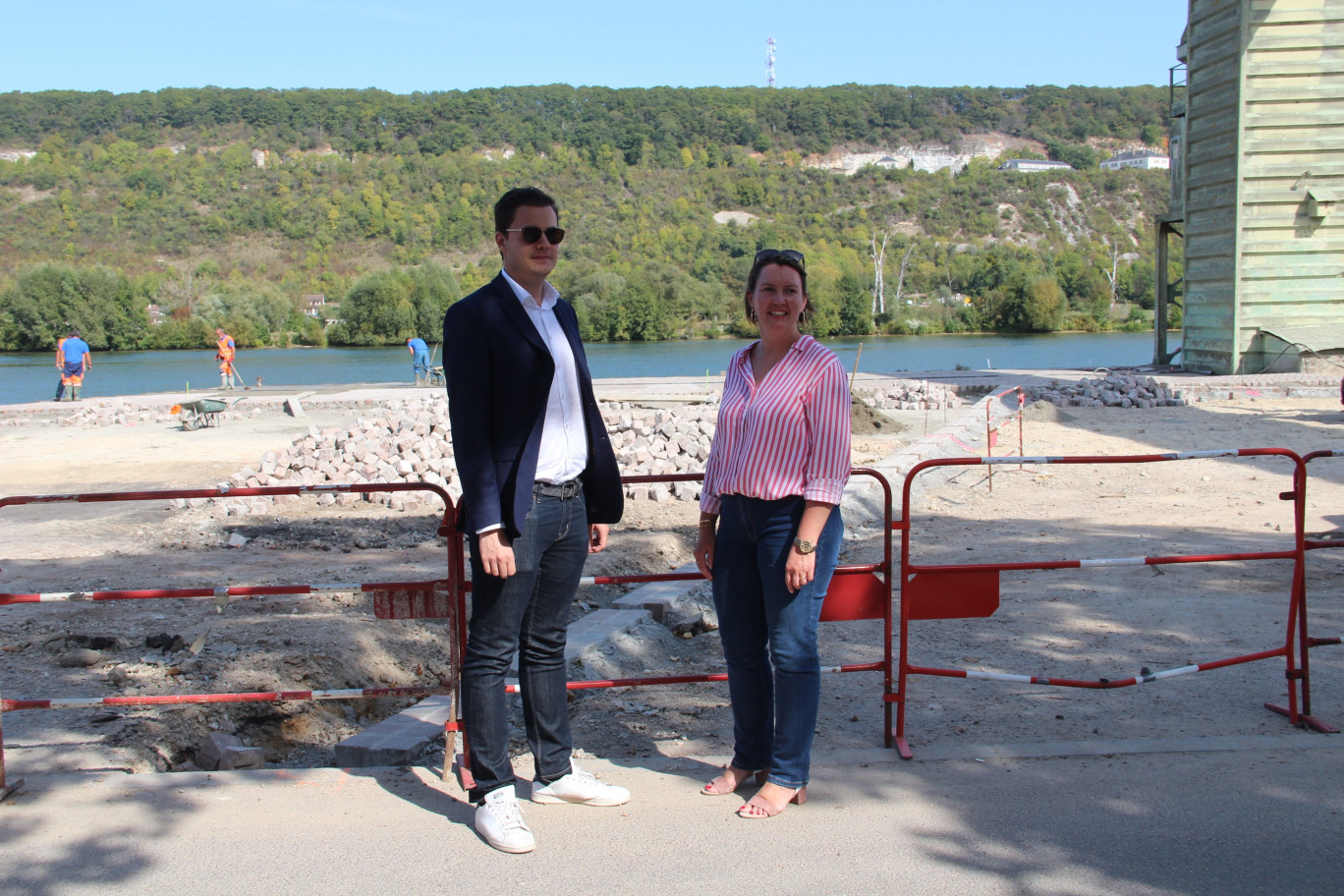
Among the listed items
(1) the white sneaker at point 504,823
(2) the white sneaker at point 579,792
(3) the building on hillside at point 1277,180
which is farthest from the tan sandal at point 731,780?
(3) the building on hillside at point 1277,180

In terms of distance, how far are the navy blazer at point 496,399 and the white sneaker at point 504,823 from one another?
838 mm

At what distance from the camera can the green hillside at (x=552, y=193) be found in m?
79.2

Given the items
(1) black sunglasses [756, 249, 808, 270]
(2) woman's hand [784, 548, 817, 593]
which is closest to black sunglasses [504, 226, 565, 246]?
(1) black sunglasses [756, 249, 808, 270]

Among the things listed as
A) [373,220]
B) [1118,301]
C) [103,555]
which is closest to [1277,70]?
[103,555]

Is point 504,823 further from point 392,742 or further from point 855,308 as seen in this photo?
point 855,308

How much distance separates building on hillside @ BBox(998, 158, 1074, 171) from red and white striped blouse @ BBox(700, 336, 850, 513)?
486 ft

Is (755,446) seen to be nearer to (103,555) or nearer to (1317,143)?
(103,555)

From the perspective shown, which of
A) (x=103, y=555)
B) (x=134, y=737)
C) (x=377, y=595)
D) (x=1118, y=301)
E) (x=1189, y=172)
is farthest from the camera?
(x=1118, y=301)

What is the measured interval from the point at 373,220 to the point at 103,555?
115572 millimetres

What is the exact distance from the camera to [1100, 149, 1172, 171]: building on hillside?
150500 millimetres

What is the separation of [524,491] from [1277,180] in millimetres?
23393

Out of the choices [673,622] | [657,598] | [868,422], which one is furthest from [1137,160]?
[673,622]

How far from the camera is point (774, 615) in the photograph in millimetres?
3334

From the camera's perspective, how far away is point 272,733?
16.8 feet
